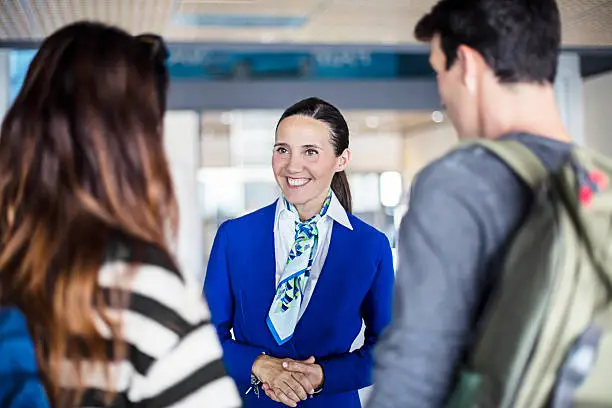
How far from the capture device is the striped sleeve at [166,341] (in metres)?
1.19

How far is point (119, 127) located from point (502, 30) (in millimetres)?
660

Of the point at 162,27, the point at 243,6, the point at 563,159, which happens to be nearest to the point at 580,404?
the point at 563,159

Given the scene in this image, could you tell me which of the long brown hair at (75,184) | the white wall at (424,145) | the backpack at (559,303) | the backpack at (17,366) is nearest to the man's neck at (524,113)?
the backpack at (559,303)

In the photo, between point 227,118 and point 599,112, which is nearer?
point 599,112

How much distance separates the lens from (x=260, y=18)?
19.0ft

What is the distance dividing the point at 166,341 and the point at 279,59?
644 centimetres

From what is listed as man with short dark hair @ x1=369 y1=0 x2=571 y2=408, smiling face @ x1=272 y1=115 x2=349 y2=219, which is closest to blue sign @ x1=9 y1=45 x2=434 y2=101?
smiling face @ x1=272 y1=115 x2=349 y2=219

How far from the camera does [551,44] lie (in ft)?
4.74

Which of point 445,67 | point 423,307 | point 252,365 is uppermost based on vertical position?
point 445,67

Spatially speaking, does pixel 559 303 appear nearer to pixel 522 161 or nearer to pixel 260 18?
pixel 522 161

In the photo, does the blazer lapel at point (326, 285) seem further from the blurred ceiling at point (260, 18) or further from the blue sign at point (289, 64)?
the blue sign at point (289, 64)

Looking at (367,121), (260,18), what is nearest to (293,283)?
(260,18)

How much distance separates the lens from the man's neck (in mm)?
1433

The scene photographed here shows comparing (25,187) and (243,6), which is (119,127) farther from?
(243,6)
